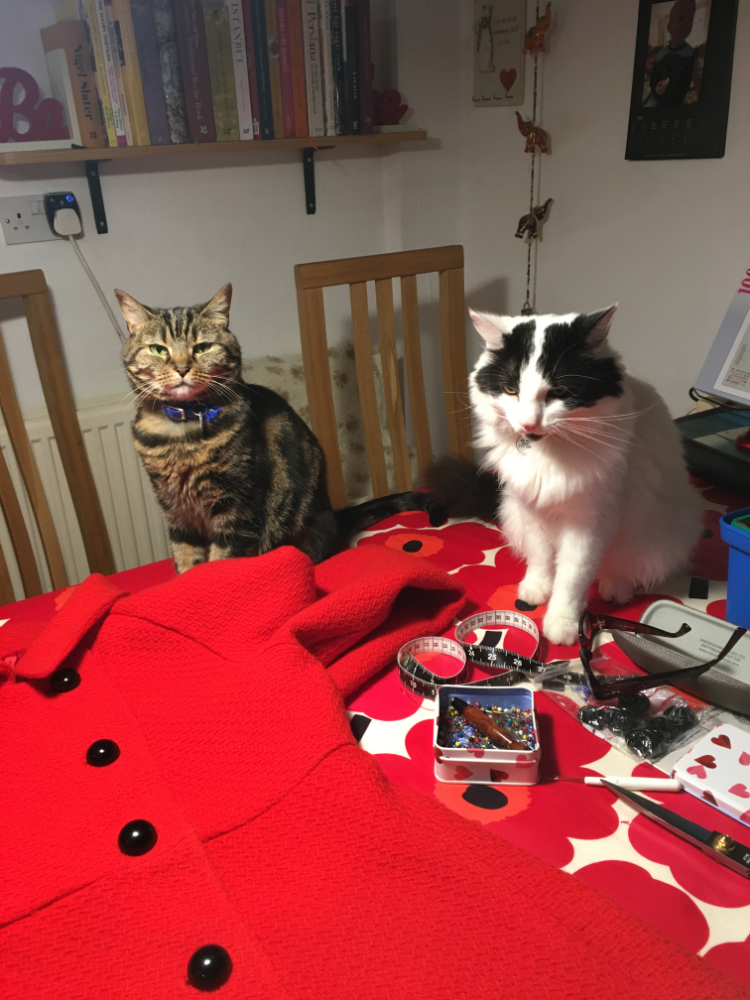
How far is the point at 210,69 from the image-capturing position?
1.78 meters

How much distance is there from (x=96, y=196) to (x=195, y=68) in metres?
0.39

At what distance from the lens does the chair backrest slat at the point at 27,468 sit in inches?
56.4

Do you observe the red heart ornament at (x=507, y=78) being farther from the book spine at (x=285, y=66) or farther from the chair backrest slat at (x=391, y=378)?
the chair backrest slat at (x=391, y=378)

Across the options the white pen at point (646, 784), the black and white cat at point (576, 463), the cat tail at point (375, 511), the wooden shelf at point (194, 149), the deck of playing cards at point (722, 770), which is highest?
the wooden shelf at point (194, 149)

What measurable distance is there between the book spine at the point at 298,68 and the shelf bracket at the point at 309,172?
0.30 ft

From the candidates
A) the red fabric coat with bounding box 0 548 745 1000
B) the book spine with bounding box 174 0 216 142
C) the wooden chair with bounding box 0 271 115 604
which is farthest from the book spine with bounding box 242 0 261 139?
the red fabric coat with bounding box 0 548 745 1000

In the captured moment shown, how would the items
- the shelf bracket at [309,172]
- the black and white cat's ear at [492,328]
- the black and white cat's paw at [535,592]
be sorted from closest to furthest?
the black and white cat's ear at [492,328], the black and white cat's paw at [535,592], the shelf bracket at [309,172]

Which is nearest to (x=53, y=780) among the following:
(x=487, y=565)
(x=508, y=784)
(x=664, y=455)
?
(x=508, y=784)

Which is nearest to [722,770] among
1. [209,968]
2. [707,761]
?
[707,761]

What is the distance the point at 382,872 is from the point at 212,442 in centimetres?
80

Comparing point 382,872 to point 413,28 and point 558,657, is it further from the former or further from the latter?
point 413,28

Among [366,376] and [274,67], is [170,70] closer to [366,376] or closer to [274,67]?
[274,67]

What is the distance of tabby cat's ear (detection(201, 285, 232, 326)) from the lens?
51.3 inches

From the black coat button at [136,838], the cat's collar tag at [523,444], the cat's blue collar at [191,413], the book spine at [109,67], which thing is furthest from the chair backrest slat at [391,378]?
the black coat button at [136,838]
